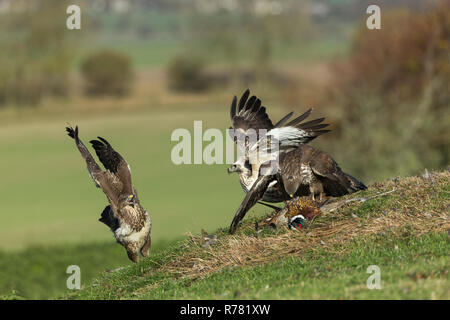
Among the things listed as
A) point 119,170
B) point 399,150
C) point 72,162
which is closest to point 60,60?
point 72,162

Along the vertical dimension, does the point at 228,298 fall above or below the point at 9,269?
above

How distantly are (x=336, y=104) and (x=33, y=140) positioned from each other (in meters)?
32.0

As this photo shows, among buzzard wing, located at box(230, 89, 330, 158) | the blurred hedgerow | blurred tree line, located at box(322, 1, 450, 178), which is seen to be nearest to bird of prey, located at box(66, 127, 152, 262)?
buzzard wing, located at box(230, 89, 330, 158)

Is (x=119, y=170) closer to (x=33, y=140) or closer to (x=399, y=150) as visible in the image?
(x=399, y=150)

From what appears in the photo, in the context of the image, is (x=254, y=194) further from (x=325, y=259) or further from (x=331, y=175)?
(x=325, y=259)

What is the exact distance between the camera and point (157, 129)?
5800 cm

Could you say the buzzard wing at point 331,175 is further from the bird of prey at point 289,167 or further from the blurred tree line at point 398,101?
the blurred tree line at point 398,101

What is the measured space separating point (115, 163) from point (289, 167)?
2.70 m

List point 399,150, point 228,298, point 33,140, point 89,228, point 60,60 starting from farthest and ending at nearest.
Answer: point 60,60, point 33,140, point 89,228, point 399,150, point 228,298

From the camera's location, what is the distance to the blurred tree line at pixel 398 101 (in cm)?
2886

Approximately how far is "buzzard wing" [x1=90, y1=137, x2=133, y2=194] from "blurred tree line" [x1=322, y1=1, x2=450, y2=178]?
18.7m

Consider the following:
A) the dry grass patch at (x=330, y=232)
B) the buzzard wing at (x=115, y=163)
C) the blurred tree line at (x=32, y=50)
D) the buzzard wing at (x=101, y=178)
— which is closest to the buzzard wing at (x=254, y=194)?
the dry grass patch at (x=330, y=232)

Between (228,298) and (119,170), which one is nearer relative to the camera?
(228,298)

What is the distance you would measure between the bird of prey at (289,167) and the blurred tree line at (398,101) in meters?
17.3
